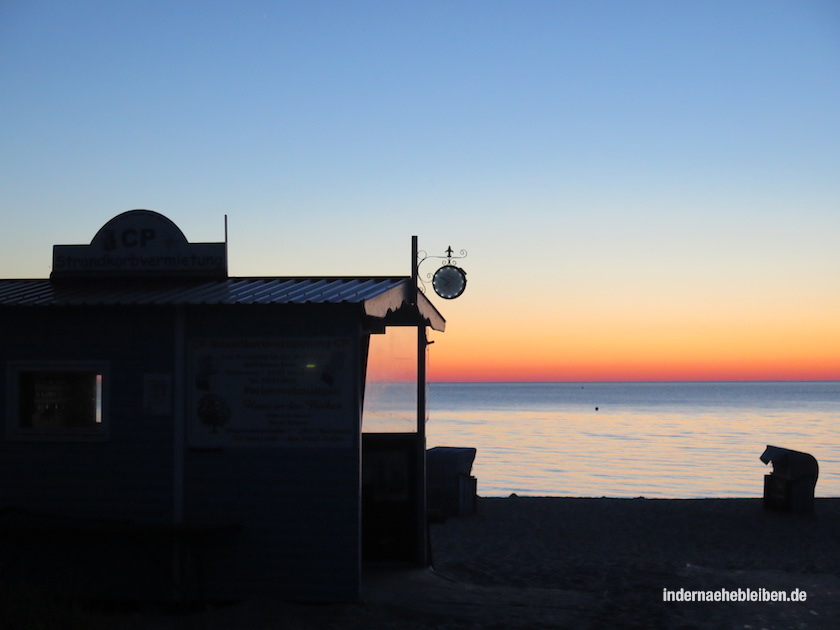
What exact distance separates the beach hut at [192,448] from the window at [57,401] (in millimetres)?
24

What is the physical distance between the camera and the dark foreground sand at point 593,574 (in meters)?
8.20

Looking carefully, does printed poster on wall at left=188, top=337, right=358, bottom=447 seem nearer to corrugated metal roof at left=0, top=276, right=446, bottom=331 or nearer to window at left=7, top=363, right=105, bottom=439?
corrugated metal roof at left=0, top=276, right=446, bottom=331

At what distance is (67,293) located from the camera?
30.2 ft

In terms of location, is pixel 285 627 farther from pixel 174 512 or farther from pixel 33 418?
pixel 33 418

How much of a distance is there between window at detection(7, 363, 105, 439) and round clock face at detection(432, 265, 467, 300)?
18.6ft

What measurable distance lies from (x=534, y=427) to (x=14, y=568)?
205ft

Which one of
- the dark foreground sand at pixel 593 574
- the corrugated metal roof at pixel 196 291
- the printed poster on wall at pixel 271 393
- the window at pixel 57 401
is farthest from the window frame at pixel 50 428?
the dark foreground sand at pixel 593 574

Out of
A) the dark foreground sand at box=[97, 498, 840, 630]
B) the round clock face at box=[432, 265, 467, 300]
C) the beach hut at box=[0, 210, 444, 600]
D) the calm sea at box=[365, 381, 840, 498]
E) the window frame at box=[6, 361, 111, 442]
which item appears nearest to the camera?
the dark foreground sand at box=[97, 498, 840, 630]

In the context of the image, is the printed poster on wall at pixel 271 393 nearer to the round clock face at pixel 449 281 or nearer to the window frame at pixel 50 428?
the window frame at pixel 50 428

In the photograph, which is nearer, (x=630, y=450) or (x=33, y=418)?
(x=33, y=418)

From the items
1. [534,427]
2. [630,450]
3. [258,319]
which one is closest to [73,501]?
[258,319]

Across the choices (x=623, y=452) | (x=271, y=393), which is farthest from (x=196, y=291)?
(x=623, y=452)

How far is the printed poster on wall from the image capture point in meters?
8.48

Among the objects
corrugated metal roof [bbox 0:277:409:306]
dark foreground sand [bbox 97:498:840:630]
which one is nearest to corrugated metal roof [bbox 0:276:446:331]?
corrugated metal roof [bbox 0:277:409:306]
